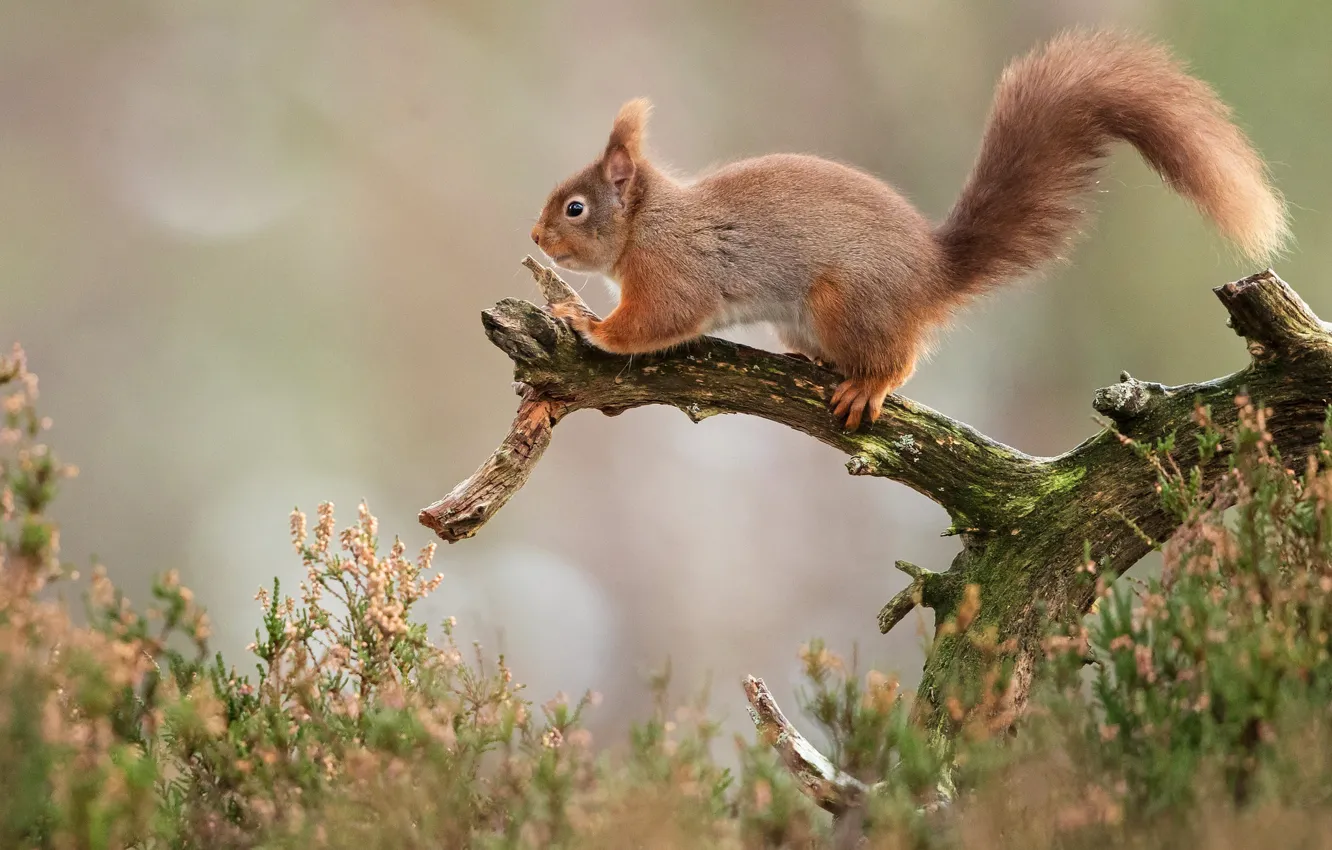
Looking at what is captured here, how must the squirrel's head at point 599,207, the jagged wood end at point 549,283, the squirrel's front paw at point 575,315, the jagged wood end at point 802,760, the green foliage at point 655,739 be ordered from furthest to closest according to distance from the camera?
1. the squirrel's head at point 599,207
2. the jagged wood end at point 549,283
3. the squirrel's front paw at point 575,315
4. the jagged wood end at point 802,760
5. the green foliage at point 655,739

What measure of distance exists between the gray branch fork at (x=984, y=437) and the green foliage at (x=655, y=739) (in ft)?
2.05

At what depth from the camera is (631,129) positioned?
8.28 ft

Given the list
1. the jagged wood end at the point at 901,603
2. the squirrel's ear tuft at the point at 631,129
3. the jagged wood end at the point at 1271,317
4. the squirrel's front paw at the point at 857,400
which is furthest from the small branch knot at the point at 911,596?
the squirrel's ear tuft at the point at 631,129

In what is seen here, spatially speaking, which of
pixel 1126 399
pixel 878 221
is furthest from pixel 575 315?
pixel 1126 399

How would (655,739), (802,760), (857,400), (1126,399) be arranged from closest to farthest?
(655,739) < (802,760) < (1126,399) < (857,400)

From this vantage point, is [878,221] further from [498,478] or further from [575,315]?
[498,478]

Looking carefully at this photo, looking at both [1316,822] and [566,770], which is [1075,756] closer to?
[1316,822]

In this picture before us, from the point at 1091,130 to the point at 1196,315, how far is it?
284 centimetres

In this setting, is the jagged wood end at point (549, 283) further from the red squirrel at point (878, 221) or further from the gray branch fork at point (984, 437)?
the red squirrel at point (878, 221)

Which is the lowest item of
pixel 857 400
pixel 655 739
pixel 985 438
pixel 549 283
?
pixel 655 739

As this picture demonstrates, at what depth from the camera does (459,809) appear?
1223mm

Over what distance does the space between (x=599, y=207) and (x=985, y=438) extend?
0.96m

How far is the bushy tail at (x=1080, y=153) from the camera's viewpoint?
2.22 meters

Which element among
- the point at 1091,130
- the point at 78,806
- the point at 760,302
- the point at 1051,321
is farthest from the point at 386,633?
the point at 1051,321
